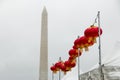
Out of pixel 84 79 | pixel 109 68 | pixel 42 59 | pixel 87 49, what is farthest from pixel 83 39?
pixel 42 59

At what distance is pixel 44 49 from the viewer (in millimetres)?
37906

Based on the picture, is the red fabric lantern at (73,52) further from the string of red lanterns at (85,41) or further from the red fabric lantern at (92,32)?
the red fabric lantern at (92,32)

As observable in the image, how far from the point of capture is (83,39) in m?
17.4

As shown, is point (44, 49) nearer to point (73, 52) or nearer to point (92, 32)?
point (73, 52)

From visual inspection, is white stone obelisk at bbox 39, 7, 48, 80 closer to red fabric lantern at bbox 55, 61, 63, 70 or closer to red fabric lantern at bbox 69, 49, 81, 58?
red fabric lantern at bbox 55, 61, 63, 70

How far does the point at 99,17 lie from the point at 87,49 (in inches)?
86.2

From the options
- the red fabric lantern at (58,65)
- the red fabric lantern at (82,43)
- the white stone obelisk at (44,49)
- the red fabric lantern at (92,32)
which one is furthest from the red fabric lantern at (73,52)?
the white stone obelisk at (44,49)

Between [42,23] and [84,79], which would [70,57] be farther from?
[42,23]

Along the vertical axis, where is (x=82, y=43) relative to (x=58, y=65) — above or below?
below

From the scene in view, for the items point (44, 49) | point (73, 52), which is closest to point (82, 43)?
point (73, 52)

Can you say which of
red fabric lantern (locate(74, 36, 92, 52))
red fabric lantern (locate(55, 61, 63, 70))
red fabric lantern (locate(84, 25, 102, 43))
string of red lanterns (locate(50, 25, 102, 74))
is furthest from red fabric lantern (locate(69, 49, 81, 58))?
red fabric lantern (locate(55, 61, 63, 70))

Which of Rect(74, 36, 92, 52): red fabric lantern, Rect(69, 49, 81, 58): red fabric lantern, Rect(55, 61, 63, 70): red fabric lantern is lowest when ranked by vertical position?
Rect(74, 36, 92, 52): red fabric lantern

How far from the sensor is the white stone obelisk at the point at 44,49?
3731 centimetres

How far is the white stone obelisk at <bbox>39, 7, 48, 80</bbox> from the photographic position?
37312 millimetres
